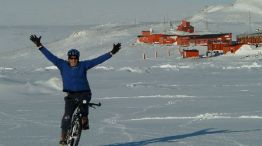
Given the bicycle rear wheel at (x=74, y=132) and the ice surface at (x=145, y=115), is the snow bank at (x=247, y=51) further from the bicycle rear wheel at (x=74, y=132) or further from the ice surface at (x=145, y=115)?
the bicycle rear wheel at (x=74, y=132)

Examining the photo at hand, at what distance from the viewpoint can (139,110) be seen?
12.8 metres

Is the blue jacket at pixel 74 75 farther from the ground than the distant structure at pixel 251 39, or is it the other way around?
the blue jacket at pixel 74 75

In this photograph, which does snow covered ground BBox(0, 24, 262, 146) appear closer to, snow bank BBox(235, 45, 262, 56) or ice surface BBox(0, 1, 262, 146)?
ice surface BBox(0, 1, 262, 146)

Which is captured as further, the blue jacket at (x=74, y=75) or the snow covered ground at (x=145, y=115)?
the snow covered ground at (x=145, y=115)

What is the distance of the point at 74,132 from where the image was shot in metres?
7.02

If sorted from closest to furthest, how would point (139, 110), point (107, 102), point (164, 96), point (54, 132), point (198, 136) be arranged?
point (198, 136)
point (54, 132)
point (139, 110)
point (107, 102)
point (164, 96)

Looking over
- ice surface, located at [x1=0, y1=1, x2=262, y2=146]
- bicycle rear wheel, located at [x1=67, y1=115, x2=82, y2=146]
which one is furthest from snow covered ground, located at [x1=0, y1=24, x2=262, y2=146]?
bicycle rear wheel, located at [x1=67, y1=115, x2=82, y2=146]

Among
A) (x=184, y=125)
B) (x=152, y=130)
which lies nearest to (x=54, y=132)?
(x=152, y=130)

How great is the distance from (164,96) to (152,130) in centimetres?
711

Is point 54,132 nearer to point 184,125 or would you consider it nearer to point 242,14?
point 184,125

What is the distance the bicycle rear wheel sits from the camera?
7000 mm

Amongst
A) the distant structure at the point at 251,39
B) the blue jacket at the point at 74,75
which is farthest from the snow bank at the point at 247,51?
the blue jacket at the point at 74,75

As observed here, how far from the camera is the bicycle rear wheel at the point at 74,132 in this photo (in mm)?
7000

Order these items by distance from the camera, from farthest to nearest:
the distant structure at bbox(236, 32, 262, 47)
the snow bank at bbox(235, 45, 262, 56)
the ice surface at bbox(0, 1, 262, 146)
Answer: the distant structure at bbox(236, 32, 262, 47), the snow bank at bbox(235, 45, 262, 56), the ice surface at bbox(0, 1, 262, 146)
